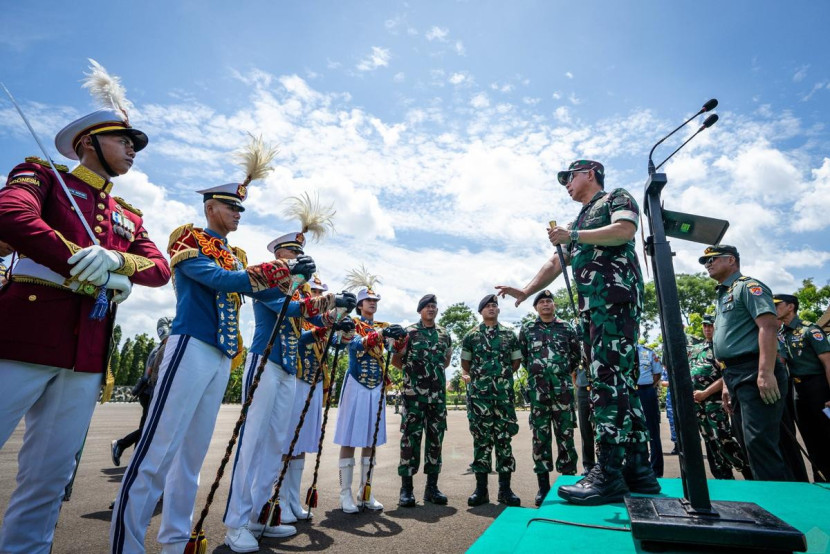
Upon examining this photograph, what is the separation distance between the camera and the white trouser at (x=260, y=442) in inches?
150

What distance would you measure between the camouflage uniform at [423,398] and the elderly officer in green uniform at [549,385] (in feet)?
3.91

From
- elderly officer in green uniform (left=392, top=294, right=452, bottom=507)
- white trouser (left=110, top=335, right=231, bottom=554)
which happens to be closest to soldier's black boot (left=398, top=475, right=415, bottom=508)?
elderly officer in green uniform (left=392, top=294, right=452, bottom=507)

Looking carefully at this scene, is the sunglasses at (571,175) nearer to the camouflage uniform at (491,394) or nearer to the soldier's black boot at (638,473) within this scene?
the soldier's black boot at (638,473)

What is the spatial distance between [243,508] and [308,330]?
197 centimetres

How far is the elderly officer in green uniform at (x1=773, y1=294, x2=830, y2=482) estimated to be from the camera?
5062mm

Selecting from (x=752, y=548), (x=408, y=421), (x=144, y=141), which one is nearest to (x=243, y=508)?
(x=408, y=421)

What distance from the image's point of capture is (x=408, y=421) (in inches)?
233

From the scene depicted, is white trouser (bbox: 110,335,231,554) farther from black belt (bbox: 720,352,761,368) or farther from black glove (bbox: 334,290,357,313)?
black belt (bbox: 720,352,761,368)

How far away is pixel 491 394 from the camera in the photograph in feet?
19.6

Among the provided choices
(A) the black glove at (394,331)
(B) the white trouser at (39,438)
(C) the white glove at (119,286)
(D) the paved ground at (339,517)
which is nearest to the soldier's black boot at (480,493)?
(D) the paved ground at (339,517)

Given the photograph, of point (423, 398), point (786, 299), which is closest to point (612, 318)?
point (423, 398)

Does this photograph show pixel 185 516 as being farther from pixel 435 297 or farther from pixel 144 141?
pixel 435 297

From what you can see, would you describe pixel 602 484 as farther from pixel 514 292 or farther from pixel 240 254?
pixel 240 254

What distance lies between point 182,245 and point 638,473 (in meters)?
3.48
